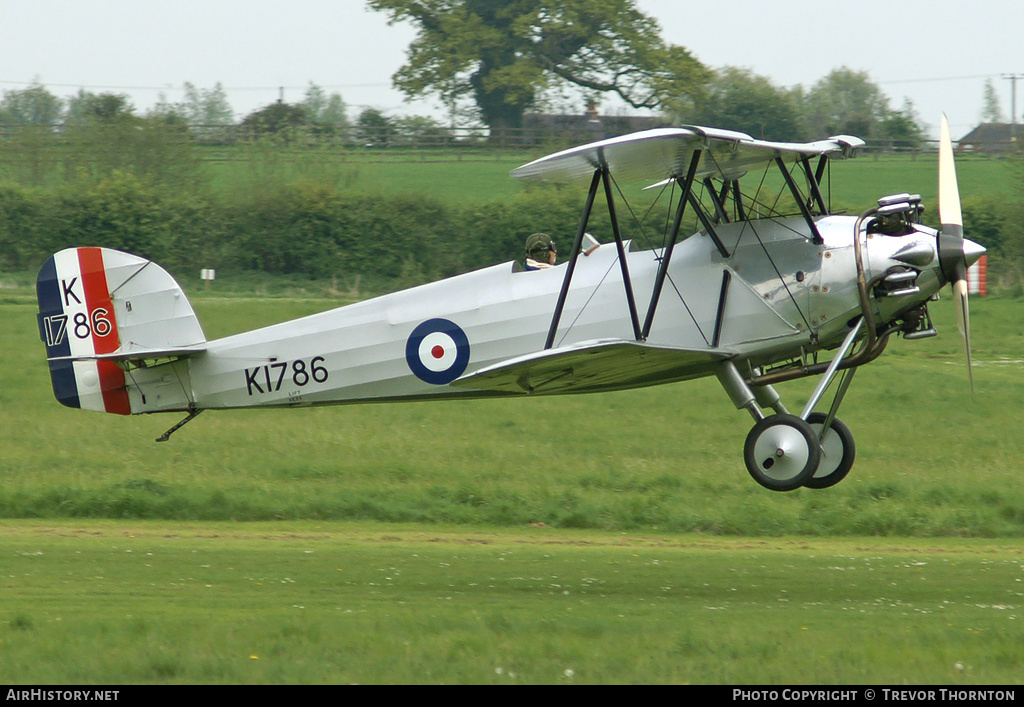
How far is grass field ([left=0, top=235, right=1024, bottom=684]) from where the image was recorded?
728 cm

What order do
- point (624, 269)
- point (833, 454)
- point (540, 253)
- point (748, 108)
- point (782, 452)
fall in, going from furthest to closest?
point (748, 108) → point (540, 253) → point (833, 454) → point (624, 269) → point (782, 452)

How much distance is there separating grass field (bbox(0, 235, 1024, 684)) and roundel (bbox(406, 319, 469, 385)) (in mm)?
1945

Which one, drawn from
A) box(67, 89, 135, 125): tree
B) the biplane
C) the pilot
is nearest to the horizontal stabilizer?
the biplane

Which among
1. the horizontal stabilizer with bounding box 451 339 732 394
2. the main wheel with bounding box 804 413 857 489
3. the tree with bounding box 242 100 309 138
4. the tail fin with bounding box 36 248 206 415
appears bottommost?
the main wheel with bounding box 804 413 857 489

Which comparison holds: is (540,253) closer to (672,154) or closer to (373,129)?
(672,154)

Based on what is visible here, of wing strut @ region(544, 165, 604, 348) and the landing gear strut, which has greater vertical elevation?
wing strut @ region(544, 165, 604, 348)

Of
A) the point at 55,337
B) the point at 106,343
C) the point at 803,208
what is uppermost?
the point at 803,208

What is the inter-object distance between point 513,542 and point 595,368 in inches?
164

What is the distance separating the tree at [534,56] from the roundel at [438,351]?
33.3 metres

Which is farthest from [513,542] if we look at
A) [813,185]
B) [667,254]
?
[813,185]

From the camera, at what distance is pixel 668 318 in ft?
33.3

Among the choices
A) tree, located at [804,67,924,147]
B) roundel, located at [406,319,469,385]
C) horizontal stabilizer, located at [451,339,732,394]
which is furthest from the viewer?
tree, located at [804,67,924,147]

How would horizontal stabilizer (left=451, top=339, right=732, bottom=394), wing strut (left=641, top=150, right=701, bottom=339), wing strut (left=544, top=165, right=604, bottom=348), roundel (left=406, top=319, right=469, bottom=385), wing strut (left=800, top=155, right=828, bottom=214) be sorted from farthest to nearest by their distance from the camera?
roundel (left=406, top=319, right=469, bottom=385) → wing strut (left=800, top=155, right=828, bottom=214) → wing strut (left=544, top=165, right=604, bottom=348) → wing strut (left=641, top=150, right=701, bottom=339) → horizontal stabilizer (left=451, top=339, right=732, bottom=394)

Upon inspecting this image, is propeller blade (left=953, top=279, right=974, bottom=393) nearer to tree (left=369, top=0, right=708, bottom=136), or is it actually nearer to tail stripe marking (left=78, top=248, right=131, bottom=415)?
tail stripe marking (left=78, top=248, right=131, bottom=415)
